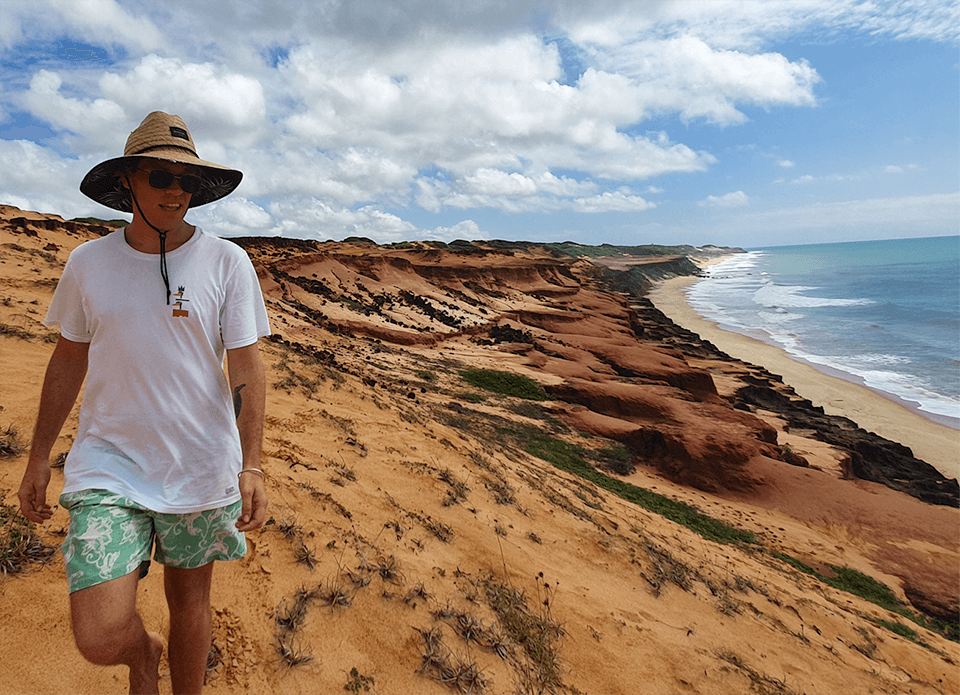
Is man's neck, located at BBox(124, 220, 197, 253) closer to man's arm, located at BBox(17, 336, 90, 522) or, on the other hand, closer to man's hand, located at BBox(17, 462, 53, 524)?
man's arm, located at BBox(17, 336, 90, 522)

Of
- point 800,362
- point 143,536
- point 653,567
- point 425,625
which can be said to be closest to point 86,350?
point 143,536

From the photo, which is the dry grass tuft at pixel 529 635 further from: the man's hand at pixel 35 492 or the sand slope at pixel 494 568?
the man's hand at pixel 35 492

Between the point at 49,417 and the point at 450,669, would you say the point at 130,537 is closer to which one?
the point at 49,417

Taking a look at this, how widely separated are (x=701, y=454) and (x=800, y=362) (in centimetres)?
2224

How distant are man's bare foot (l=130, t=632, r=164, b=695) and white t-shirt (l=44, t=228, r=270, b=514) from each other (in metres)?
0.59

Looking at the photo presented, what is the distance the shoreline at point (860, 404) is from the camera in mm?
17369

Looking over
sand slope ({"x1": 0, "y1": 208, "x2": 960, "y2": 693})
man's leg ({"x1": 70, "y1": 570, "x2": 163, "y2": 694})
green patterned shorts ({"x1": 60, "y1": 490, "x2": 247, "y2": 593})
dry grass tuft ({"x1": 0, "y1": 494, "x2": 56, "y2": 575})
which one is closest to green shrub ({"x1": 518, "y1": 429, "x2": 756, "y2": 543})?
sand slope ({"x1": 0, "y1": 208, "x2": 960, "y2": 693})

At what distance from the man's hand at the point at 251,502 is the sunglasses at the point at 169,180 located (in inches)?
41.4

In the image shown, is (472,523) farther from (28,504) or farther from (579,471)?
(579,471)

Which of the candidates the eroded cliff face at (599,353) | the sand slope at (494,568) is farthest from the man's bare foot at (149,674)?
the eroded cliff face at (599,353)

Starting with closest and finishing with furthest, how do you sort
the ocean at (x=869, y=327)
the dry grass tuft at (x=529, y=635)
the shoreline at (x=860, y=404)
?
the dry grass tuft at (x=529, y=635)
the shoreline at (x=860, y=404)
the ocean at (x=869, y=327)

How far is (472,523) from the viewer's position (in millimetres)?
4695

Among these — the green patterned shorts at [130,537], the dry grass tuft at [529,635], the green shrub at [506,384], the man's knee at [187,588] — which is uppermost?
the green patterned shorts at [130,537]

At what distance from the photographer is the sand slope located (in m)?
2.82
